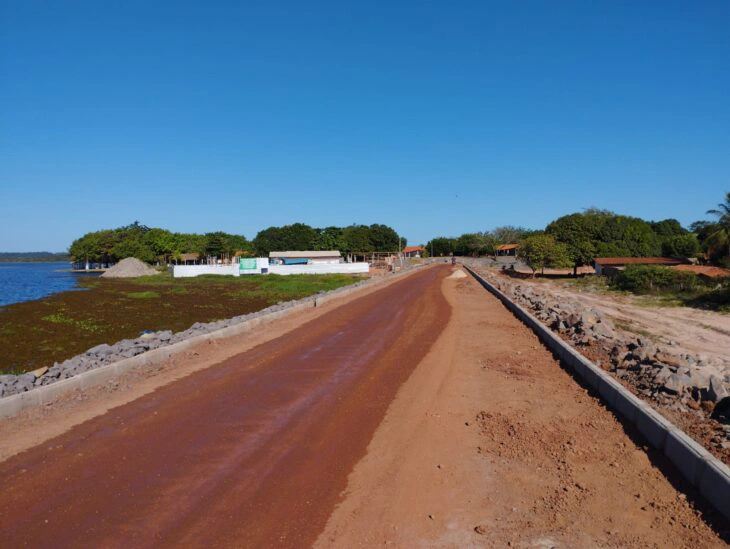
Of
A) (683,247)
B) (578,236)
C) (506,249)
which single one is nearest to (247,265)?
(578,236)

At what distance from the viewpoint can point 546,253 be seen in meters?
58.1

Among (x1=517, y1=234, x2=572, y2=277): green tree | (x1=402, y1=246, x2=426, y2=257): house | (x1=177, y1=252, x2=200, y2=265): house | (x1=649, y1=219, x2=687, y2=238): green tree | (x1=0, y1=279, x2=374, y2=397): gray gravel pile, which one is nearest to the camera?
(x1=0, y1=279, x2=374, y2=397): gray gravel pile

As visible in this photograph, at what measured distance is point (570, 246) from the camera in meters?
61.2

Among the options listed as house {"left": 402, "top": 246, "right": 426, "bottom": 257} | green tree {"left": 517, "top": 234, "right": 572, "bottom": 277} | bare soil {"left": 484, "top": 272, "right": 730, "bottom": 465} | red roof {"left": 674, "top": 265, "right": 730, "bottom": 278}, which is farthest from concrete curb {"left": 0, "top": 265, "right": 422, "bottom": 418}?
house {"left": 402, "top": 246, "right": 426, "bottom": 257}

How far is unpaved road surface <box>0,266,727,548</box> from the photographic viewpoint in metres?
4.41

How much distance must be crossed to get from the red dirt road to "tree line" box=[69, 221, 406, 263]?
102459mm

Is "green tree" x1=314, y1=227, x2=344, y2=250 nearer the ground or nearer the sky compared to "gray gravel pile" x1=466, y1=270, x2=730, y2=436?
nearer the sky

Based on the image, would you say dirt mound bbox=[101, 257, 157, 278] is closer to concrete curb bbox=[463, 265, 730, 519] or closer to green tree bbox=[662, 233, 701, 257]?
green tree bbox=[662, 233, 701, 257]

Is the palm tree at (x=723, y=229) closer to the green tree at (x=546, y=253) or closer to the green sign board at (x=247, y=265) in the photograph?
the green tree at (x=546, y=253)

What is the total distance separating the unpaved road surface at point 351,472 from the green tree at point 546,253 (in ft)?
168

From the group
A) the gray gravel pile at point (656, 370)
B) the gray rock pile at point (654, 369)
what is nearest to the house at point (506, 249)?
the gray rock pile at point (654, 369)

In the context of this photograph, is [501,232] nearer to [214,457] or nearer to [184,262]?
[184,262]

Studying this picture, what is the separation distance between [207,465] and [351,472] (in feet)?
5.33

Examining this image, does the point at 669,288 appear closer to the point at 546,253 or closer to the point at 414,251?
the point at 546,253
